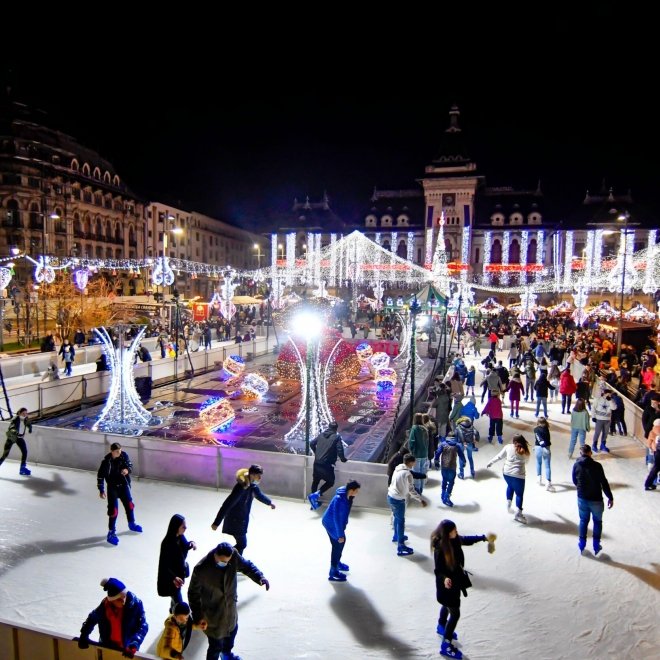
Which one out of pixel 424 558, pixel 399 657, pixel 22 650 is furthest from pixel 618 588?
pixel 22 650

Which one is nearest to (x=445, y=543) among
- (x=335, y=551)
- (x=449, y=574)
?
(x=449, y=574)

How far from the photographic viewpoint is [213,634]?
439 centimetres

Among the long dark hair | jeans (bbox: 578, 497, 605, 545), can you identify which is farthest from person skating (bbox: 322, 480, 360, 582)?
jeans (bbox: 578, 497, 605, 545)

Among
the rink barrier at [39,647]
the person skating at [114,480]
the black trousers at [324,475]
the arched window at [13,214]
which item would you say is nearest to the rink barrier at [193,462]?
the black trousers at [324,475]

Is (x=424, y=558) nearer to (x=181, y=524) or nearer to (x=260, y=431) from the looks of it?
(x=181, y=524)

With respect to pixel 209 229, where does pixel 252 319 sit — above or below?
below

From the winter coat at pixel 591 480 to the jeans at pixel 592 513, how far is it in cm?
6

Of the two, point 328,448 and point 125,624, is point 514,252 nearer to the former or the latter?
point 328,448

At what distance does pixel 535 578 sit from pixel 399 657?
226cm

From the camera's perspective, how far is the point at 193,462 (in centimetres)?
905

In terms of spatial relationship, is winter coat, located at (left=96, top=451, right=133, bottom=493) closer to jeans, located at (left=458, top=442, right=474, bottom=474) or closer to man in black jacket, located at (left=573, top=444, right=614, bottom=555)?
jeans, located at (left=458, top=442, right=474, bottom=474)

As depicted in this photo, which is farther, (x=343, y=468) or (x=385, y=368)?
(x=385, y=368)

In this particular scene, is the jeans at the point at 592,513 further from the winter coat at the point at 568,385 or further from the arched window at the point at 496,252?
the arched window at the point at 496,252

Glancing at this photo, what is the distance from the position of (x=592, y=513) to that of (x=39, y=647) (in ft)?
20.4
